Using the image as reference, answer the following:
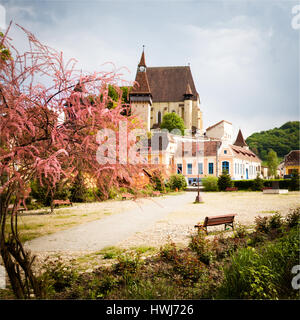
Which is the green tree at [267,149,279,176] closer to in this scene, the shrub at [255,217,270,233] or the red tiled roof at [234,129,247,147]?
the red tiled roof at [234,129,247,147]

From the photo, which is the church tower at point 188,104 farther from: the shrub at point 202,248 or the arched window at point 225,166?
the shrub at point 202,248

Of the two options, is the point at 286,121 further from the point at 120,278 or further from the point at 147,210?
the point at 120,278

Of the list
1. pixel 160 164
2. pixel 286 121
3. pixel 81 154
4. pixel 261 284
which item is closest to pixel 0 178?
pixel 81 154

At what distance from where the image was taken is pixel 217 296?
83.8 inches

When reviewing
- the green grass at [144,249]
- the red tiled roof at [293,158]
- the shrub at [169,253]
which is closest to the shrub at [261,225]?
the red tiled roof at [293,158]

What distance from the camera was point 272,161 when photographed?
10.9ft

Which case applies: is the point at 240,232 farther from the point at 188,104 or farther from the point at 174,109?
the point at 174,109

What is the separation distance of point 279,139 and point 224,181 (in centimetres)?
91

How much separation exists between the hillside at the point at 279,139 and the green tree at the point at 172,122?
0.96 m

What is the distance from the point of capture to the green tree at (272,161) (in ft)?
10.5

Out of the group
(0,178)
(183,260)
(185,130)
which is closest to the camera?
(0,178)

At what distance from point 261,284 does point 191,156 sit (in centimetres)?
170

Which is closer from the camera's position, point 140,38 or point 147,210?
point 140,38

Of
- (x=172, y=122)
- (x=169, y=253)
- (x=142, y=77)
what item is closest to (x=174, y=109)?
(x=172, y=122)
